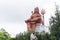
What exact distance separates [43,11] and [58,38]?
5169 mm

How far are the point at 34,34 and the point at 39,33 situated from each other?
409 millimetres

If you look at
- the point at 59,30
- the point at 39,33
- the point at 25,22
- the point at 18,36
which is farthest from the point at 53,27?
the point at 25,22

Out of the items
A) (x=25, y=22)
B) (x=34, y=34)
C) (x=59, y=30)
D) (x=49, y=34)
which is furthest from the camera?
(x=25, y=22)

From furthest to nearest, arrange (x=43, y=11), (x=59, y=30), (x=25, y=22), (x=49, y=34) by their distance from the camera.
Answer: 1. (x=25, y=22)
2. (x=43, y=11)
3. (x=49, y=34)
4. (x=59, y=30)

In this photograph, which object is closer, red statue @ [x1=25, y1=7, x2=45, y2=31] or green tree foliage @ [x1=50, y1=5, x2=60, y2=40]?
green tree foliage @ [x1=50, y1=5, x2=60, y2=40]

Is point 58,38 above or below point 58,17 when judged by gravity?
below

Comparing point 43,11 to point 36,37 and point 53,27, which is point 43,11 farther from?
point 53,27

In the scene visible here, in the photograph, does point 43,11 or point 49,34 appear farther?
point 43,11

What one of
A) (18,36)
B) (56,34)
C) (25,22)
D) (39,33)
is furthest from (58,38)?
(25,22)

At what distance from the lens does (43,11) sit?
26.1 meters

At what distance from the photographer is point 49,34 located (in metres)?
22.6

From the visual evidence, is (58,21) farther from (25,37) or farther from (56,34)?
(25,37)

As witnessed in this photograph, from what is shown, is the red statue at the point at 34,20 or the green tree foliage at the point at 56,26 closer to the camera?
the green tree foliage at the point at 56,26

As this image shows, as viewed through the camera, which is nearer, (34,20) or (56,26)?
(56,26)
